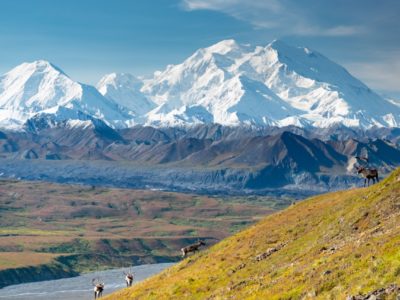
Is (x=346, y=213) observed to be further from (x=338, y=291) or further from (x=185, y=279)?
(x=338, y=291)

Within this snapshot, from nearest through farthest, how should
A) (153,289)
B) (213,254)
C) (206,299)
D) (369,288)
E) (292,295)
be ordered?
(369,288) < (292,295) < (206,299) < (153,289) < (213,254)

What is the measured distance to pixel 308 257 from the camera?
228 feet

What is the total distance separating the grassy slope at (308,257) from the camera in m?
47.8

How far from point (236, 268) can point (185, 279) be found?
22.3 feet

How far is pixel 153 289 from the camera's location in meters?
92.6

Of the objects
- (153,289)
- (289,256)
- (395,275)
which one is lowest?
(153,289)

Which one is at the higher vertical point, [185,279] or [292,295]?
[292,295]

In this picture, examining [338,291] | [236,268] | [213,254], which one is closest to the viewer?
[338,291]

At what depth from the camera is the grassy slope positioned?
157 ft

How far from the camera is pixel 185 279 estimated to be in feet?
294

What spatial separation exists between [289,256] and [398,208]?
12.1 m

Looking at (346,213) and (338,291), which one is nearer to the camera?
(338,291)

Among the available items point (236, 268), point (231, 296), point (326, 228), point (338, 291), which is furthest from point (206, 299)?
point (338, 291)

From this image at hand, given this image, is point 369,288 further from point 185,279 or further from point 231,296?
point 185,279
